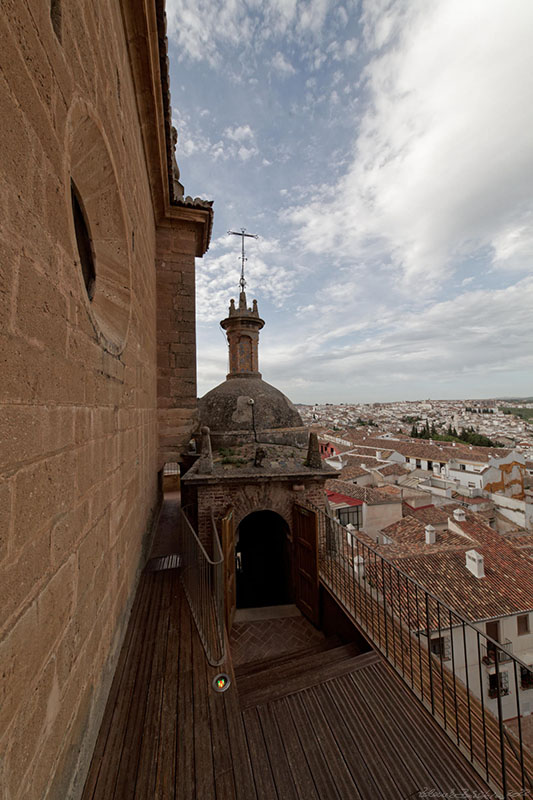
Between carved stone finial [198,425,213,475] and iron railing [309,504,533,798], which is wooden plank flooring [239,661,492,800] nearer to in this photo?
iron railing [309,504,533,798]

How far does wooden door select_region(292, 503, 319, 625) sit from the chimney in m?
8.70

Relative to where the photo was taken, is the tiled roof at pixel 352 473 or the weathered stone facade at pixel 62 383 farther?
the tiled roof at pixel 352 473

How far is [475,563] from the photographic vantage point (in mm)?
11125

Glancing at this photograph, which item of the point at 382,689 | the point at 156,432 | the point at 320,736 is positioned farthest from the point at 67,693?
the point at 156,432

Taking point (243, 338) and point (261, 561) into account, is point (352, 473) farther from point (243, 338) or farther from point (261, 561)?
point (261, 561)

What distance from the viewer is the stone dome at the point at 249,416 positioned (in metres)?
9.52

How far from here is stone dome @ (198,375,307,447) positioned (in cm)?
952

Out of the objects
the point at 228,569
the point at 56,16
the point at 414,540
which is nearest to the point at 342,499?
the point at 414,540

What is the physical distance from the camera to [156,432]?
237 inches

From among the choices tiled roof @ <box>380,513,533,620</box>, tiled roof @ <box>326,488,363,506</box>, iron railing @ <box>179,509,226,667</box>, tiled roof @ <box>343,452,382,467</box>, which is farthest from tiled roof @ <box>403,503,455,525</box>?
iron railing @ <box>179,509,226,667</box>

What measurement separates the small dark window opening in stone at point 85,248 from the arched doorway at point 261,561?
22.1 ft

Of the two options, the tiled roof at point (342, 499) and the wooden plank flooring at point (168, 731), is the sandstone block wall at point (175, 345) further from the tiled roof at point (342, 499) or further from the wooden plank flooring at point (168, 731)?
the tiled roof at point (342, 499)

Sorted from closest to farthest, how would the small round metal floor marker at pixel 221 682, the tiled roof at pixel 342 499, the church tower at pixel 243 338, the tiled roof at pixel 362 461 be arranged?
the small round metal floor marker at pixel 221 682
the church tower at pixel 243 338
the tiled roof at pixel 342 499
the tiled roof at pixel 362 461

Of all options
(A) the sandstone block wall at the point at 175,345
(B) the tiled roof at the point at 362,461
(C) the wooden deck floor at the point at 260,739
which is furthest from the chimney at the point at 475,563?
(B) the tiled roof at the point at 362,461
